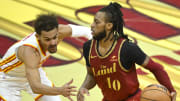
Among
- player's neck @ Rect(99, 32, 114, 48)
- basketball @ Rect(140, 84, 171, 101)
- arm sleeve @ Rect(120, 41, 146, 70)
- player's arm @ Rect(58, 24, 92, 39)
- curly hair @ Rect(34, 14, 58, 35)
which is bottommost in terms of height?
basketball @ Rect(140, 84, 171, 101)

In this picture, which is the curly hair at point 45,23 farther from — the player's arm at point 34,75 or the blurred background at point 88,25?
the blurred background at point 88,25

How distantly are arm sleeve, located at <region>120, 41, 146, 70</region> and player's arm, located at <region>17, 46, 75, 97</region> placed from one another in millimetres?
639

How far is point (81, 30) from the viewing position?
521 cm

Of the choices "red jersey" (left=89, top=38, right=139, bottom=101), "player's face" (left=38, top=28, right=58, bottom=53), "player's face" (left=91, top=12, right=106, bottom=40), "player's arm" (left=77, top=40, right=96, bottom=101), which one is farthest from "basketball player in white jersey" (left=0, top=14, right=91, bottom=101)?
"player's face" (left=91, top=12, right=106, bottom=40)

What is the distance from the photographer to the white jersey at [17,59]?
4.72 meters

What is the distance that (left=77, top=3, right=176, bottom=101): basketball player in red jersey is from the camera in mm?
4211

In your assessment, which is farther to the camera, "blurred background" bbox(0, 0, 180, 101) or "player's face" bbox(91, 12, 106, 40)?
"blurred background" bbox(0, 0, 180, 101)

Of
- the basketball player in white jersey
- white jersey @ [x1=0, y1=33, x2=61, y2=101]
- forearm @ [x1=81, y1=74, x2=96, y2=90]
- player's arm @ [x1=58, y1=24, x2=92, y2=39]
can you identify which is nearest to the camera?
the basketball player in white jersey

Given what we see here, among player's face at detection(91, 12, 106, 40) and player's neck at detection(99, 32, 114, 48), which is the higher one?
player's face at detection(91, 12, 106, 40)

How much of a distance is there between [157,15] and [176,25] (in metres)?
0.59

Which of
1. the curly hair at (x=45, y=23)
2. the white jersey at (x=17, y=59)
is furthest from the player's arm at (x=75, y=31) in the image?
the curly hair at (x=45, y=23)

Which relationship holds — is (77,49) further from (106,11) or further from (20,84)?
(106,11)

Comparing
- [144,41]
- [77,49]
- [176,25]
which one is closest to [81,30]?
[77,49]

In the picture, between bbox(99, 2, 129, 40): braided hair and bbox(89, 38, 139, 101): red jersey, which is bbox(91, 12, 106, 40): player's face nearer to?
bbox(99, 2, 129, 40): braided hair
